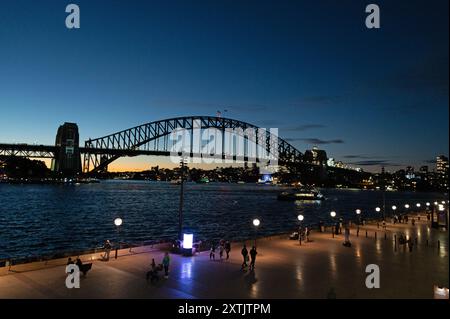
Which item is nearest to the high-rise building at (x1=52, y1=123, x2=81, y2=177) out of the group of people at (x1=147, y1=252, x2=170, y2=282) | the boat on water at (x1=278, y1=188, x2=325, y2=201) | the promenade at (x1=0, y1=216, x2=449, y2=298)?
the boat on water at (x1=278, y1=188, x2=325, y2=201)

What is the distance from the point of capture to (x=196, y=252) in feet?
60.8

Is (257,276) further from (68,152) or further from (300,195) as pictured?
(68,152)

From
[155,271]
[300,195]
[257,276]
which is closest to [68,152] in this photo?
[300,195]

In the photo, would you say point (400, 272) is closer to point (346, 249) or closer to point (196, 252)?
point (346, 249)

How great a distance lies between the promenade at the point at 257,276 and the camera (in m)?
11.8

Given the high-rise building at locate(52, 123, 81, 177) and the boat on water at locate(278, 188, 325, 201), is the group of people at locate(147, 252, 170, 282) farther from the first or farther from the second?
the high-rise building at locate(52, 123, 81, 177)

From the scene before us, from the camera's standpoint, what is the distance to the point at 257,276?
14070 mm

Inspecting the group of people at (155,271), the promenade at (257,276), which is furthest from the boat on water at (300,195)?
the group of people at (155,271)

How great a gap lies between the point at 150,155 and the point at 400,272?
11939cm

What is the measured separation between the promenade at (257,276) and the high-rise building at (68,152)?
136974 millimetres

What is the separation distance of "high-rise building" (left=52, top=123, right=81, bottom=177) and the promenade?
137 m

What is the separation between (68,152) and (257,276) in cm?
14438

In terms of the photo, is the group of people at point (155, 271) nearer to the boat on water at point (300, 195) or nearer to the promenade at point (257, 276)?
the promenade at point (257, 276)

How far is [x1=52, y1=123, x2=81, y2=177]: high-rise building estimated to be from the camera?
470 ft
